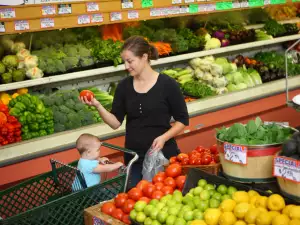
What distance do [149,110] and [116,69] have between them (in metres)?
1.78

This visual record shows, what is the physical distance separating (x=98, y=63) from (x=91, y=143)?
2161 mm

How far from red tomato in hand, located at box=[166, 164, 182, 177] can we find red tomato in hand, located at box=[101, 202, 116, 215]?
482 mm

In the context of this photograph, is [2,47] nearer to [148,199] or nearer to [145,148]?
[145,148]

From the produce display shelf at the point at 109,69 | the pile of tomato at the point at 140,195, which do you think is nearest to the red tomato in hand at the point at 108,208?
the pile of tomato at the point at 140,195

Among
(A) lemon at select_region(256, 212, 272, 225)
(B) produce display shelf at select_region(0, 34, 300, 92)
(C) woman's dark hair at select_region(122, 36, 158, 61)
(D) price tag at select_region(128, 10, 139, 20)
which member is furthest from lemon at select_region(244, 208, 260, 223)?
(D) price tag at select_region(128, 10, 139, 20)

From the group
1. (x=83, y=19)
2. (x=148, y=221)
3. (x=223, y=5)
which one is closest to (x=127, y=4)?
(x=83, y=19)

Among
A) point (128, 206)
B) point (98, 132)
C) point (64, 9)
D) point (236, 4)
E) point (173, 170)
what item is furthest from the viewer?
point (236, 4)

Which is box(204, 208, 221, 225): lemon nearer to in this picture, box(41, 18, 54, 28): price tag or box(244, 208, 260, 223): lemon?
box(244, 208, 260, 223): lemon

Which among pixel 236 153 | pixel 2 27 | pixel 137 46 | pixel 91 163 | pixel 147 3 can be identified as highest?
pixel 147 3

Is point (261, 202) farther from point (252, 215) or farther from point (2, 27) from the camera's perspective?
point (2, 27)

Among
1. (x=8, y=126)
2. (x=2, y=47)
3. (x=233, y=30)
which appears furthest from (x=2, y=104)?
(x=233, y=30)

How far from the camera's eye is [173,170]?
3467mm

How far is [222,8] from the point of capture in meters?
7.00

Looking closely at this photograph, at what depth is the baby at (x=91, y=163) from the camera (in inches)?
148
